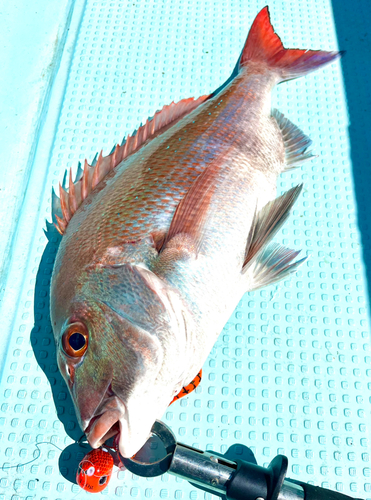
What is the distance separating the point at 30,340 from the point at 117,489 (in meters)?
0.66

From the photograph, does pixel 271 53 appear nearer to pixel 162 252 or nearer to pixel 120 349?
pixel 162 252

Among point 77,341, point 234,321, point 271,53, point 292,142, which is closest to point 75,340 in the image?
point 77,341

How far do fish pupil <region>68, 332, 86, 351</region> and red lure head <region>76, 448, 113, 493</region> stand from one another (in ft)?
1.60

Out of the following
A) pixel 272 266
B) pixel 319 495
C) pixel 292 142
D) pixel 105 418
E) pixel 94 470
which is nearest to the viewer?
pixel 105 418

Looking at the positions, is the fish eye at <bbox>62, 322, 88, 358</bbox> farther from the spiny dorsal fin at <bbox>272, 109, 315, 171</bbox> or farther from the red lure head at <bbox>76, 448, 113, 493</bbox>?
the spiny dorsal fin at <bbox>272, 109, 315, 171</bbox>

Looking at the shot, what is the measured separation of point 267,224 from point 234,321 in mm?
468

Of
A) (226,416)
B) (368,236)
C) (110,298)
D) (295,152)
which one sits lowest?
(226,416)

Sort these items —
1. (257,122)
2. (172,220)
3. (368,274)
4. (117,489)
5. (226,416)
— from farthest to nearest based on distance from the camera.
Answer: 1. (368,274)
2. (257,122)
3. (226,416)
4. (117,489)
5. (172,220)

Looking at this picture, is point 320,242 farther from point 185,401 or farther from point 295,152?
point 185,401

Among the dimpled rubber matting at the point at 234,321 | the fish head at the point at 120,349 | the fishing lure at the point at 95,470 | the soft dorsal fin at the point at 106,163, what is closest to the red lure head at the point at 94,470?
the fishing lure at the point at 95,470

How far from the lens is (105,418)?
938 millimetres

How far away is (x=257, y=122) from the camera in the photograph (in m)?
1.57

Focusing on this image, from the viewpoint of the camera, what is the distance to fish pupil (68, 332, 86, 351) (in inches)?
40.4

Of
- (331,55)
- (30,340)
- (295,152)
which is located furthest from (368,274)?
(30,340)
